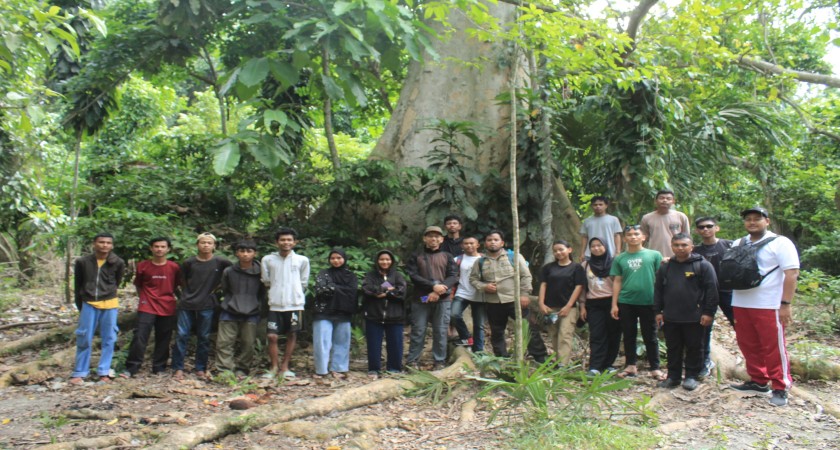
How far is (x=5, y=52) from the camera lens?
3.98 meters

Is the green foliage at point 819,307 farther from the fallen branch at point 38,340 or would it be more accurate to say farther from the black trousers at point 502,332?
the fallen branch at point 38,340

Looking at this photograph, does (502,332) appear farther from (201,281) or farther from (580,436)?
(201,281)

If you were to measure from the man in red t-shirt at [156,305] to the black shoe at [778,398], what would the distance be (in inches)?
217

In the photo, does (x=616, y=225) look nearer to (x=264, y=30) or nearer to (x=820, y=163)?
(x=264, y=30)

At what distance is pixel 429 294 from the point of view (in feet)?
20.9

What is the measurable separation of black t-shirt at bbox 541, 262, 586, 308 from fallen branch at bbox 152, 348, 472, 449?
108 centimetres

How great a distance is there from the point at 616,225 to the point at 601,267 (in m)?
0.76

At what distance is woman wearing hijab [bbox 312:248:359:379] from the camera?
616 cm

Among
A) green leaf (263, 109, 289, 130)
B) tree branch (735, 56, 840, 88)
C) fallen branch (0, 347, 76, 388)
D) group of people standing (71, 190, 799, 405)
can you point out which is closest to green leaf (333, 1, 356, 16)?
green leaf (263, 109, 289, 130)

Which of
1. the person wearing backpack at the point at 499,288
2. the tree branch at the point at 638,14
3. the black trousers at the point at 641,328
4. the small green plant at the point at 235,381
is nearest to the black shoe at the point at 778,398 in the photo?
the black trousers at the point at 641,328

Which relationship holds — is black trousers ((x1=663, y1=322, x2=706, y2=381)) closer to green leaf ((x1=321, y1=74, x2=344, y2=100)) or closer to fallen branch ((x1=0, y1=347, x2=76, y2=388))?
green leaf ((x1=321, y1=74, x2=344, y2=100))

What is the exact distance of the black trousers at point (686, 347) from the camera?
17.7ft

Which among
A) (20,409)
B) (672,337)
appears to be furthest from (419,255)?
(20,409)

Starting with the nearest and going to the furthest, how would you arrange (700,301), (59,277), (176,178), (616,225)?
(700,301) → (616,225) → (176,178) → (59,277)
